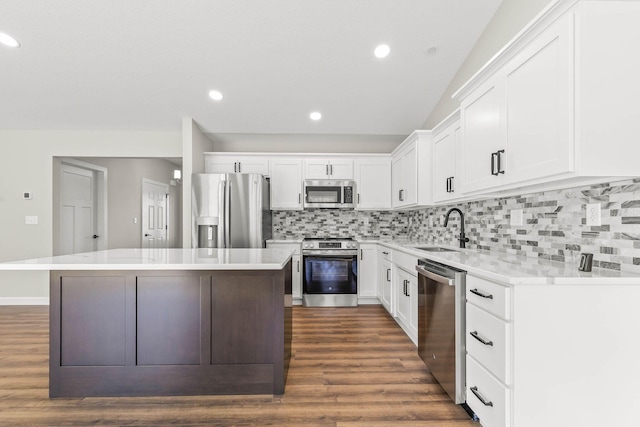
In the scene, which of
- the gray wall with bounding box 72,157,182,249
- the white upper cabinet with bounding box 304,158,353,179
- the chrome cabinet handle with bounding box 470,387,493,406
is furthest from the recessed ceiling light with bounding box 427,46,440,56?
the gray wall with bounding box 72,157,182,249

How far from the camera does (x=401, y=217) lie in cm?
504

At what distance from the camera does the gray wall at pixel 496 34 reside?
2.49m

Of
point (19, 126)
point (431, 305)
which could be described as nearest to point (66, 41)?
point (19, 126)

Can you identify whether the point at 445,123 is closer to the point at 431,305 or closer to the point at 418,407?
the point at 431,305

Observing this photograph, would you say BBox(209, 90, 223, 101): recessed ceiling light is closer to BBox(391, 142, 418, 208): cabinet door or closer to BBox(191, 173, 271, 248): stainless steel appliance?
BBox(191, 173, 271, 248): stainless steel appliance

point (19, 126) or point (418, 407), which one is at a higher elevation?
point (19, 126)

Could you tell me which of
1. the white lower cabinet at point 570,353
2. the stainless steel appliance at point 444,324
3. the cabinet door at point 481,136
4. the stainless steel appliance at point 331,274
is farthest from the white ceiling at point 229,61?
the white lower cabinet at point 570,353

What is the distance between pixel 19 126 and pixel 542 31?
5760mm

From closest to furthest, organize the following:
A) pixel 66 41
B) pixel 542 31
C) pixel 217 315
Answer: pixel 542 31, pixel 217 315, pixel 66 41

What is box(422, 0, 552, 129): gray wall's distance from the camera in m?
2.49

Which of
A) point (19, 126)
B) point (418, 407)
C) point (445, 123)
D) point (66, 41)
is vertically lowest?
point (418, 407)

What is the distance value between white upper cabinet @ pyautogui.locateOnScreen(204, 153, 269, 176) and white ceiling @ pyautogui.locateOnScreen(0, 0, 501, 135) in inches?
17.0

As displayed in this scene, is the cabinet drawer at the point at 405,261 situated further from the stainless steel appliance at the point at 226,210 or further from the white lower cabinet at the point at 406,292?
the stainless steel appliance at the point at 226,210

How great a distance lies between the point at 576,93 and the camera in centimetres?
143
